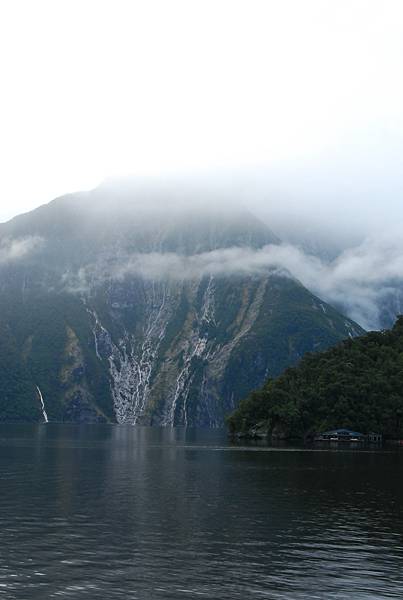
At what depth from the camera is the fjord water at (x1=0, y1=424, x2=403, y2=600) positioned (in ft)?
170

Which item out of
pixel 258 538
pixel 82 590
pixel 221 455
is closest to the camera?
pixel 82 590

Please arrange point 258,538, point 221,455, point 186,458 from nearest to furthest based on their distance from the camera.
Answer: point 258,538
point 186,458
point 221,455

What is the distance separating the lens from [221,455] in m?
187

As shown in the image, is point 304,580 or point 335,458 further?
point 335,458

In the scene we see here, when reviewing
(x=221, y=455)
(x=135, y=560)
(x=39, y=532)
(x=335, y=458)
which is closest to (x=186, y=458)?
(x=221, y=455)

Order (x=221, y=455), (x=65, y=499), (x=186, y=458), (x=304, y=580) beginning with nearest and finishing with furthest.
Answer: (x=304, y=580) → (x=65, y=499) → (x=186, y=458) → (x=221, y=455)

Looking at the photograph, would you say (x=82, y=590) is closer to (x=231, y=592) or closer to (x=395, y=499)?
(x=231, y=592)

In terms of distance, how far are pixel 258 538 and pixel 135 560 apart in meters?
15.7

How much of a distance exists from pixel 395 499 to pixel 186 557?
1921 inches

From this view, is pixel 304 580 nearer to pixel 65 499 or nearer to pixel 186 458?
pixel 65 499

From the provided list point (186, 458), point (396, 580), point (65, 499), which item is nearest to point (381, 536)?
point (396, 580)

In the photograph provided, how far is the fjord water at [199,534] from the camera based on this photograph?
5184 centimetres

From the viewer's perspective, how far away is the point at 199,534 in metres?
71.6

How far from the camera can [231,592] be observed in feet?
164
